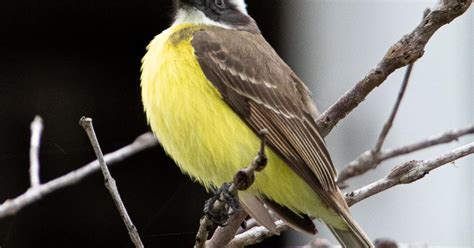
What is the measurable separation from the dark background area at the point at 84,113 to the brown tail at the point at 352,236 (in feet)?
4.73

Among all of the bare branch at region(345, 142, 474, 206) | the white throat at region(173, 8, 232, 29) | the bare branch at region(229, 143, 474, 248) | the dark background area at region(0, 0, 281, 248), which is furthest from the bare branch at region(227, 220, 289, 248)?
the dark background area at region(0, 0, 281, 248)

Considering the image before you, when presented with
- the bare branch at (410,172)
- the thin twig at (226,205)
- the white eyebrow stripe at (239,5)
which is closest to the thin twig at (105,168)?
the thin twig at (226,205)

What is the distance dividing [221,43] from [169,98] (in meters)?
0.25

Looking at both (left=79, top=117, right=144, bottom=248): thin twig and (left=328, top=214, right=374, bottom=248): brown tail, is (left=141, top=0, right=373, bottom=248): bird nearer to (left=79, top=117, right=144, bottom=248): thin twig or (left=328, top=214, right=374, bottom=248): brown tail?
(left=328, top=214, right=374, bottom=248): brown tail

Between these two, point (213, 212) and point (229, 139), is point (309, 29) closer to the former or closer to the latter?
point (229, 139)

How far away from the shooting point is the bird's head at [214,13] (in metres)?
2.76

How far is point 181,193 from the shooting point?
421 cm

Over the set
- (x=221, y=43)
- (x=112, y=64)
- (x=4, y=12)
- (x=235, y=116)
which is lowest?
(x=235, y=116)

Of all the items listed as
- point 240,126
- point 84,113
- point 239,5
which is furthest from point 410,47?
point 84,113

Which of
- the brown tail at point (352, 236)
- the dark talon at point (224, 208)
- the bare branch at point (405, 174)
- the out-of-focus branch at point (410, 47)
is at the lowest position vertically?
the brown tail at point (352, 236)

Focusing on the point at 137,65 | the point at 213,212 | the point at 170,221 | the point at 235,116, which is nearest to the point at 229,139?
the point at 235,116

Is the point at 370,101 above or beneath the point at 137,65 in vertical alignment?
beneath

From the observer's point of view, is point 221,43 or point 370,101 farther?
point 370,101

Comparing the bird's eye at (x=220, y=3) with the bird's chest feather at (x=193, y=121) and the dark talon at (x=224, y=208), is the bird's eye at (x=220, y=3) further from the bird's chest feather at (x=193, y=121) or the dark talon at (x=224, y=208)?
the dark talon at (x=224, y=208)
